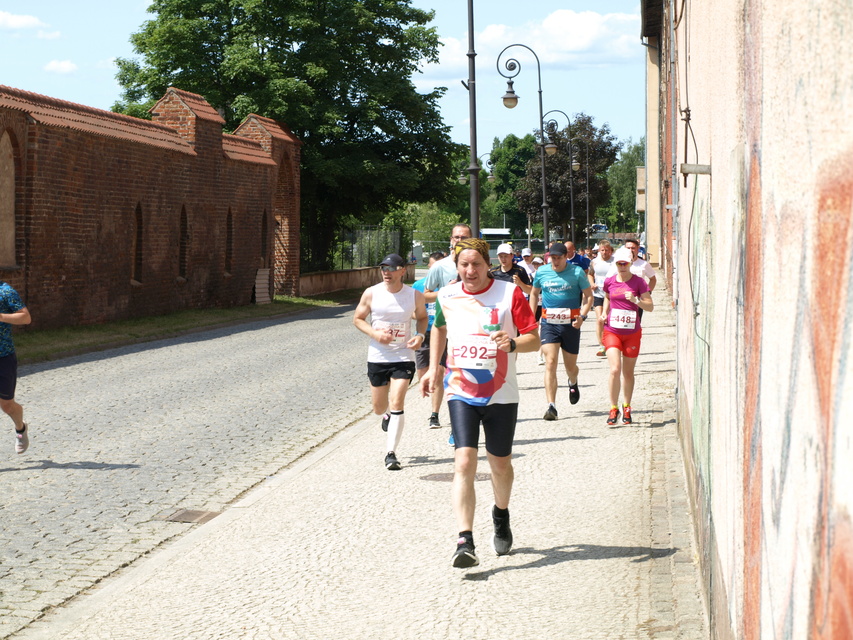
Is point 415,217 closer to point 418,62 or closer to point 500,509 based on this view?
point 418,62

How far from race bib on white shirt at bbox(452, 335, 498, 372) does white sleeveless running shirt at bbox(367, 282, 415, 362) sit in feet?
9.64

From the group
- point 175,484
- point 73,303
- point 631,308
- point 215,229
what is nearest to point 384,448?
point 175,484

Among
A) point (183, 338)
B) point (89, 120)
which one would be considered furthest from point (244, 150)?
point (183, 338)

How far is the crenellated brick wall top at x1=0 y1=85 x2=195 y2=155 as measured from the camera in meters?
22.2

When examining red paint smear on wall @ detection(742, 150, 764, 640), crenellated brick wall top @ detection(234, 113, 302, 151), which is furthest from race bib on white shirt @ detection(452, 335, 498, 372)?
crenellated brick wall top @ detection(234, 113, 302, 151)

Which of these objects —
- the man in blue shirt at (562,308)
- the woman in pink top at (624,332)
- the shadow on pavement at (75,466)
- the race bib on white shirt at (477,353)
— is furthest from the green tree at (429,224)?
the race bib on white shirt at (477,353)

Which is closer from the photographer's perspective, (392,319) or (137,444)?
(392,319)

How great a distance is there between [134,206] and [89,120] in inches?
116

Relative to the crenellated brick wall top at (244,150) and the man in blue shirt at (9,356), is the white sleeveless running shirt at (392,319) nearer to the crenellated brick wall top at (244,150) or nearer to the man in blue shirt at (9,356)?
the man in blue shirt at (9,356)

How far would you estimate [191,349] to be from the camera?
20.8 m

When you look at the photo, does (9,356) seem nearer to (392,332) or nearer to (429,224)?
(392,332)

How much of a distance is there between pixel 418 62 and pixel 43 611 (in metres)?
42.9

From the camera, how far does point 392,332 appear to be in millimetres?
9406

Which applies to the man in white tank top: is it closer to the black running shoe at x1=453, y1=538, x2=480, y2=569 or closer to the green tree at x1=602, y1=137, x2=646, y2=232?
the black running shoe at x1=453, y1=538, x2=480, y2=569
